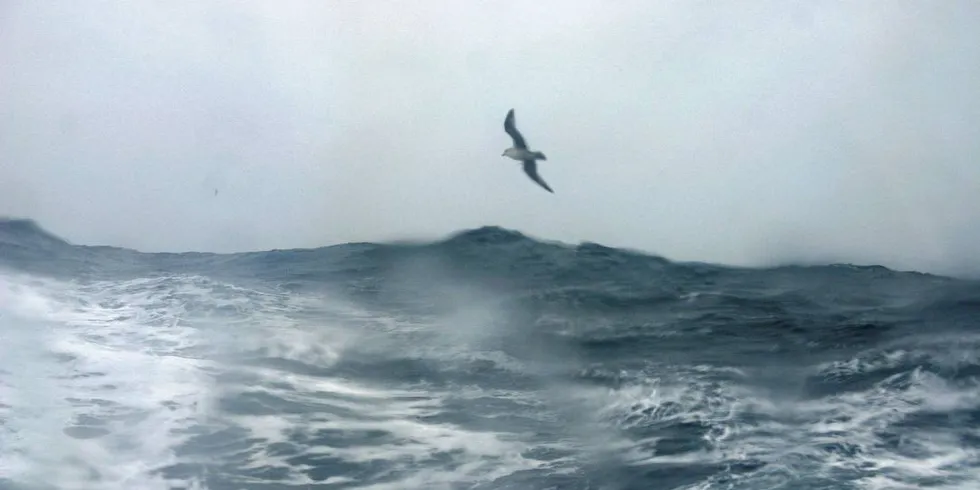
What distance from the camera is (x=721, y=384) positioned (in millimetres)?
2855

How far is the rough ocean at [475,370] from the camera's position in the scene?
2.71 meters

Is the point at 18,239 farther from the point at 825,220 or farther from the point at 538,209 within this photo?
the point at 825,220

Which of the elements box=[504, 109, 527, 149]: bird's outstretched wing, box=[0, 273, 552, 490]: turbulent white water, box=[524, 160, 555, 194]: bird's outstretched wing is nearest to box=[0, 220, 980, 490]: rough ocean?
box=[0, 273, 552, 490]: turbulent white water

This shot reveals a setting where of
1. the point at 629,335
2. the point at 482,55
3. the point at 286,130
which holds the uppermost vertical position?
the point at 482,55

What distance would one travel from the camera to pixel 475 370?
2924mm

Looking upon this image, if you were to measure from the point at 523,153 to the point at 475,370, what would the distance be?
0.78 m

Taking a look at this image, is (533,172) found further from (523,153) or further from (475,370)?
(475,370)

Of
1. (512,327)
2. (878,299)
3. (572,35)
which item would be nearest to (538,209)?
(512,327)

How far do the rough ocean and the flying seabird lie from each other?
0.72ft

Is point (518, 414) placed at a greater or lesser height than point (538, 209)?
lesser

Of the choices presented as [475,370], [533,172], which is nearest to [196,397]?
[475,370]

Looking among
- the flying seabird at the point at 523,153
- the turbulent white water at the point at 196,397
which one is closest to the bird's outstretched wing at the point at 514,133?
the flying seabird at the point at 523,153

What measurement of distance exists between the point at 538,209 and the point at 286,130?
0.96m

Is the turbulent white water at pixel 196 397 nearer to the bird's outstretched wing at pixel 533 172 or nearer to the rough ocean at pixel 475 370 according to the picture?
the rough ocean at pixel 475 370
